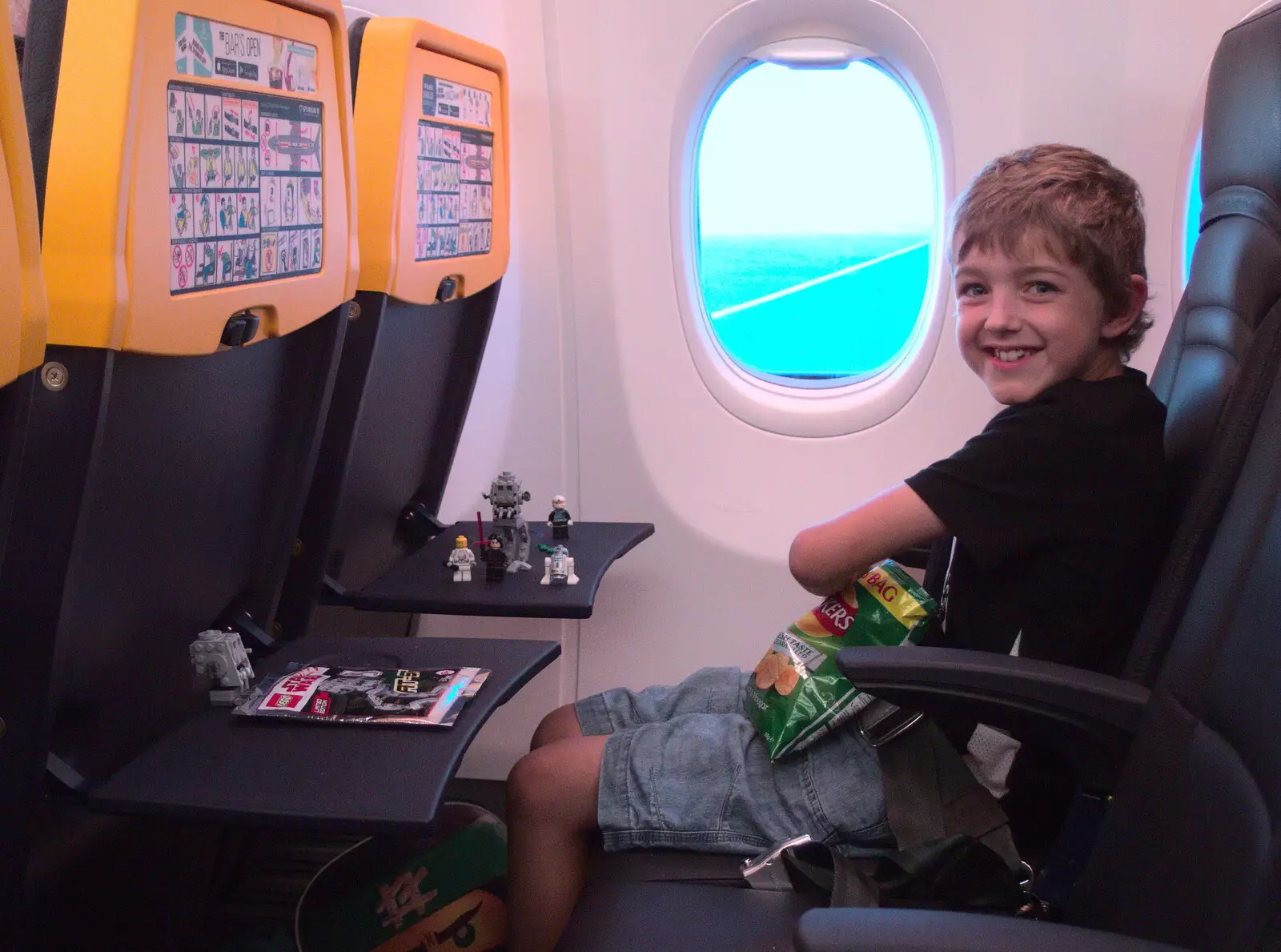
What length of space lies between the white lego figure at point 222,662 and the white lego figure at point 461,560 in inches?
24.8

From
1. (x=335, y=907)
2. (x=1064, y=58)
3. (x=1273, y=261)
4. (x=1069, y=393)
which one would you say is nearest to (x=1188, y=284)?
(x=1273, y=261)

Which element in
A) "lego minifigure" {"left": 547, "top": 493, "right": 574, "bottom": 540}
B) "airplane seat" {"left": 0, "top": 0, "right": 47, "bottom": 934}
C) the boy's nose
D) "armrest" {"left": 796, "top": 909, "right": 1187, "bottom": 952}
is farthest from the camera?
"lego minifigure" {"left": 547, "top": 493, "right": 574, "bottom": 540}

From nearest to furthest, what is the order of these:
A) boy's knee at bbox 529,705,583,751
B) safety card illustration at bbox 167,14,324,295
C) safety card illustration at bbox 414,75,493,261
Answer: safety card illustration at bbox 167,14,324,295 < boy's knee at bbox 529,705,583,751 < safety card illustration at bbox 414,75,493,261

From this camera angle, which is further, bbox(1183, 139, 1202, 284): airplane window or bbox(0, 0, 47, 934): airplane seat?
bbox(1183, 139, 1202, 284): airplane window

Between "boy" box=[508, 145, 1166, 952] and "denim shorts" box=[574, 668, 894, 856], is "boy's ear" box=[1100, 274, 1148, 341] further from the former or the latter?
"denim shorts" box=[574, 668, 894, 856]

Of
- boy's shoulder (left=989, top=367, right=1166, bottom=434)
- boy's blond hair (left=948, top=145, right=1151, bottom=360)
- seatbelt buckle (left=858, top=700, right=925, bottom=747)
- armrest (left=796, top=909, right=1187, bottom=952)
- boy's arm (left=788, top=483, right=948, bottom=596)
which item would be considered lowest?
seatbelt buckle (left=858, top=700, right=925, bottom=747)

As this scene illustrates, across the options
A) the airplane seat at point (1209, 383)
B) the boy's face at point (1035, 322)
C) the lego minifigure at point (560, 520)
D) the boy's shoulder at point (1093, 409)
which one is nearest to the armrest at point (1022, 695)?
the airplane seat at point (1209, 383)

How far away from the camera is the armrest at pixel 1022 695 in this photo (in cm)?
127

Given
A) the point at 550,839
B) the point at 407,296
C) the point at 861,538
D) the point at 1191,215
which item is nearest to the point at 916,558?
the point at 861,538

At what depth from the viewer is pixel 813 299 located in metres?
2.90

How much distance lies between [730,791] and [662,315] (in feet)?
4.99

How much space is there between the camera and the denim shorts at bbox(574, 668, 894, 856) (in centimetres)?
144

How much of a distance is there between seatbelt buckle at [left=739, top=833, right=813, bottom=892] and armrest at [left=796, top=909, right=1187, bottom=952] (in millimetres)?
538

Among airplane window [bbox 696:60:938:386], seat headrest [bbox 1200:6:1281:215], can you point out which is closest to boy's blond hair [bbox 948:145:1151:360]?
seat headrest [bbox 1200:6:1281:215]
